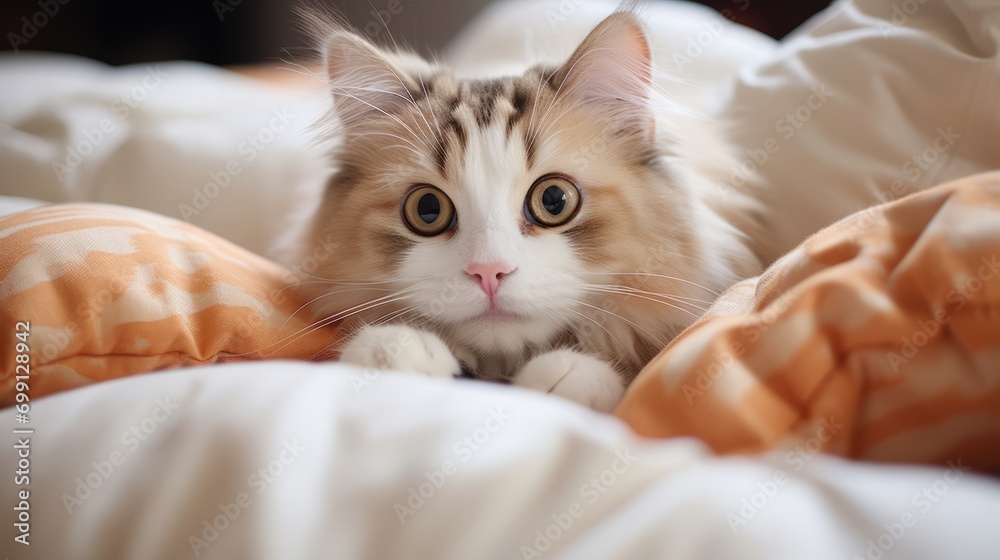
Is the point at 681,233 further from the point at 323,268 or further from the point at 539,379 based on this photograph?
the point at 323,268

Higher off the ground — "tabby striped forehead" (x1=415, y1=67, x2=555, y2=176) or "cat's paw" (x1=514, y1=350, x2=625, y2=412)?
"tabby striped forehead" (x1=415, y1=67, x2=555, y2=176)

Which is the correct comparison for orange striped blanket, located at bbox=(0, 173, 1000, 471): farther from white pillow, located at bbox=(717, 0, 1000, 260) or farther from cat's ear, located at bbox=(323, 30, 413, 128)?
cat's ear, located at bbox=(323, 30, 413, 128)

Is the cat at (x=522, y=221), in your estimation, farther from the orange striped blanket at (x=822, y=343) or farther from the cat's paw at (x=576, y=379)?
the orange striped blanket at (x=822, y=343)

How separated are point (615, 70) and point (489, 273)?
1.64ft

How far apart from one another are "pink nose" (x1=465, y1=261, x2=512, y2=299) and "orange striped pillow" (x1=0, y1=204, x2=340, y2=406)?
0.30 m

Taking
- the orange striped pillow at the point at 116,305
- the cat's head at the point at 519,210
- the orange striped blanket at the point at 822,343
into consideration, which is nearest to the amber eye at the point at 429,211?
the cat's head at the point at 519,210

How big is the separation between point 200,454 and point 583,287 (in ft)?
2.18

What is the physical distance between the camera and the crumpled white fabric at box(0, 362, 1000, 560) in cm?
50

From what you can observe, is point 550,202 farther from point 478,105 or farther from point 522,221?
point 478,105

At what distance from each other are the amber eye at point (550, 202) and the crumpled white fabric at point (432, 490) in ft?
1.72

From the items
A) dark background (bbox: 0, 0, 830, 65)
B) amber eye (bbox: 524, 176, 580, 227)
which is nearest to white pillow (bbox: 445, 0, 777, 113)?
amber eye (bbox: 524, 176, 580, 227)

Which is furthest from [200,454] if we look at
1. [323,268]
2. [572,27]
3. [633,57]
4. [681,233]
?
[572,27]

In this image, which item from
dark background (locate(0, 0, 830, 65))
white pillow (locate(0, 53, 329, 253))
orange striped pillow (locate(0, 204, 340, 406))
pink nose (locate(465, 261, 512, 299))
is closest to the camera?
orange striped pillow (locate(0, 204, 340, 406))

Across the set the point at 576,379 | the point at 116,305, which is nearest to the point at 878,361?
the point at 576,379
